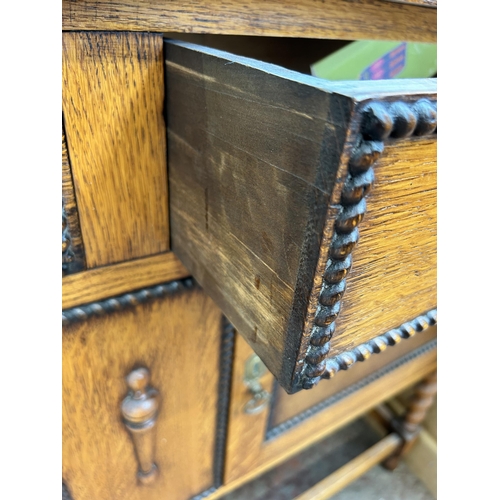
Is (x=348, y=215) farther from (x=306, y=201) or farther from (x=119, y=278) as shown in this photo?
(x=119, y=278)

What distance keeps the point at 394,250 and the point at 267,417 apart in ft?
1.22

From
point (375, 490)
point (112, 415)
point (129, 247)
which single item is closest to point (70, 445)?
point (112, 415)

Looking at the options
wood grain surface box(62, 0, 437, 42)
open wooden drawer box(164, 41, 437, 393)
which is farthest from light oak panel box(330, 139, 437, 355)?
wood grain surface box(62, 0, 437, 42)

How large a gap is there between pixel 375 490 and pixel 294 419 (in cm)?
45

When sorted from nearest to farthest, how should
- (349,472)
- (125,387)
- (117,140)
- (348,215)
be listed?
(348,215), (117,140), (125,387), (349,472)

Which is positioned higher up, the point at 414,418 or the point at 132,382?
the point at 132,382

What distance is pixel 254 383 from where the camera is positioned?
1.55 ft

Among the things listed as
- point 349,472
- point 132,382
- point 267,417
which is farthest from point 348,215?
point 349,472

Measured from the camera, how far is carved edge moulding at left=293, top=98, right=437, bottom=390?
0.16 metres

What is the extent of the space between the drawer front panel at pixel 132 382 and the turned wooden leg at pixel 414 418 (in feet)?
1.39

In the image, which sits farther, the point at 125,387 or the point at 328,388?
the point at 328,388

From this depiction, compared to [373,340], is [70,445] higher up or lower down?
lower down

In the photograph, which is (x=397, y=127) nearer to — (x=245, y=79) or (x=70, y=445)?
(x=245, y=79)

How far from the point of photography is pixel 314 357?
22cm
